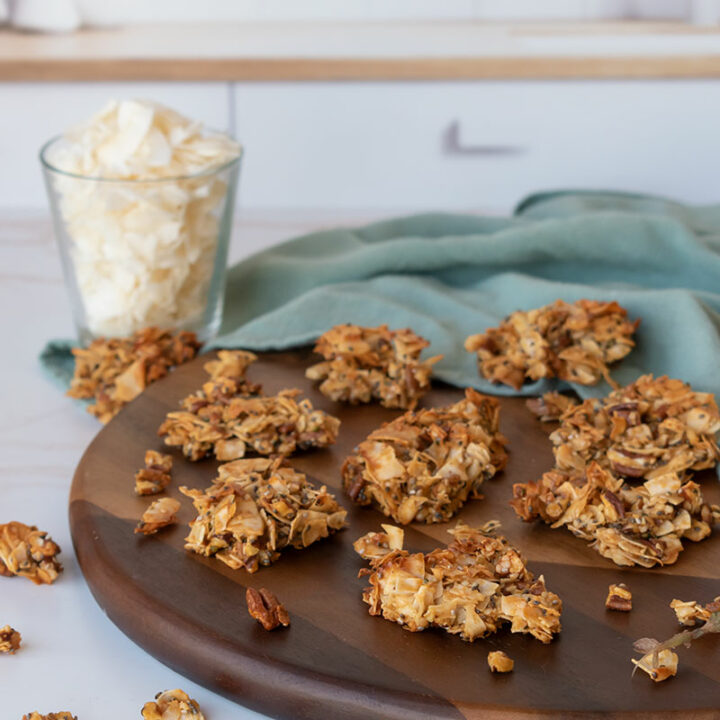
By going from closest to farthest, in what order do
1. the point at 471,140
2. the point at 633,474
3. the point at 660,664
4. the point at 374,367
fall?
the point at 660,664
the point at 633,474
the point at 374,367
the point at 471,140

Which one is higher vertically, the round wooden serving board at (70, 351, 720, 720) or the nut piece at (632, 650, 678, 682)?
the nut piece at (632, 650, 678, 682)

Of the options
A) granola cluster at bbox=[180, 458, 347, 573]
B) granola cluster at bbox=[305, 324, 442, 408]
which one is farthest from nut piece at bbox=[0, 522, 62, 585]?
granola cluster at bbox=[305, 324, 442, 408]

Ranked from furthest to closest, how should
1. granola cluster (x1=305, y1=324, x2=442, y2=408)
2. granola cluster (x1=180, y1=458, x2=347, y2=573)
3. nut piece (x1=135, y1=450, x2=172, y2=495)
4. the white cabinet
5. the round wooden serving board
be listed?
1. the white cabinet
2. granola cluster (x1=305, y1=324, x2=442, y2=408)
3. nut piece (x1=135, y1=450, x2=172, y2=495)
4. granola cluster (x1=180, y1=458, x2=347, y2=573)
5. the round wooden serving board

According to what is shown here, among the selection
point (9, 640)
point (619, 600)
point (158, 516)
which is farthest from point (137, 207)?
point (619, 600)

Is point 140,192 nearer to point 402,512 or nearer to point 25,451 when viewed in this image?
point 25,451

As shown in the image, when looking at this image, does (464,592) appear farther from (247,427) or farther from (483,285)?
(483,285)

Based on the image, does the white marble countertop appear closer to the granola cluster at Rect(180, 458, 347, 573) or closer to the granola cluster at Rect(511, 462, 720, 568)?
the granola cluster at Rect(180, 458, 347, 573)
